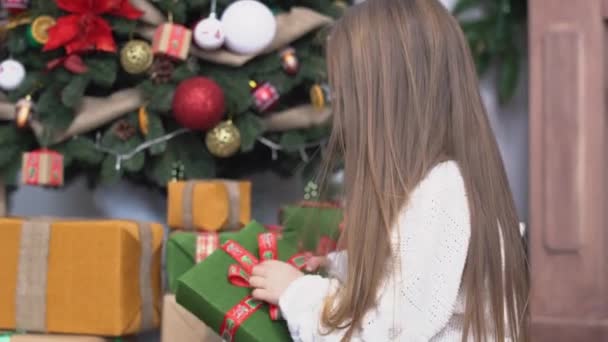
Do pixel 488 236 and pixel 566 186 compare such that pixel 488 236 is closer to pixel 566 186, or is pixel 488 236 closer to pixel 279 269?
pixel 279 269

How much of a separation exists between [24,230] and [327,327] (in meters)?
0.74

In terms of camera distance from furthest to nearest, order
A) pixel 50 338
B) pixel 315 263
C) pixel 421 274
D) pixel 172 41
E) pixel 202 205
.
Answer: pixel 172 41, pixel 202 205, pixel 50 338, pixel 315 263, pixel 421 274

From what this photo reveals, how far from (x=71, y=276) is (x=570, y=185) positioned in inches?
40.8

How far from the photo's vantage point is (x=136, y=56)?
1751mm

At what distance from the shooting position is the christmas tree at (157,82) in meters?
1.74

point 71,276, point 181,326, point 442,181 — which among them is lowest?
point 181,326

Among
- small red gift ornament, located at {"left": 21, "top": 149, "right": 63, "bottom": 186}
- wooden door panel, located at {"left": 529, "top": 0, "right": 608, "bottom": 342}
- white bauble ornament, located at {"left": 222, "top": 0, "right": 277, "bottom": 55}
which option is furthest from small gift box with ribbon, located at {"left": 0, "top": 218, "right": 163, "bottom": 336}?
wooden door panel, located at {"left": 529, "top": 0, "right": 608, "bottom": 342}

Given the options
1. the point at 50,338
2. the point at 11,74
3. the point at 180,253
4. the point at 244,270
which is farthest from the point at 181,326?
the point at 11,74

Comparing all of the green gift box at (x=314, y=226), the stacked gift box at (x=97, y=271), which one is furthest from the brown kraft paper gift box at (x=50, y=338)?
the green gift box at (x=314, y=226)

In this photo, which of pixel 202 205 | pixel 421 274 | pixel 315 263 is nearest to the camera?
pixel 421 274

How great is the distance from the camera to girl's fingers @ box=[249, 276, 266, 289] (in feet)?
3.92

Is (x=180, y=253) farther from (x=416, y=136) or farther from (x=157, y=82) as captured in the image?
(x=416, y=136)

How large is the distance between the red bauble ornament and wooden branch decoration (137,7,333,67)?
82 millimetres

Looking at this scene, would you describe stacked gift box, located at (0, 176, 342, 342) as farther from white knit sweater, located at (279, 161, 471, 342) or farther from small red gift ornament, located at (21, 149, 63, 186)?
white knit sweater, located at (279, 161, 471, 342)
